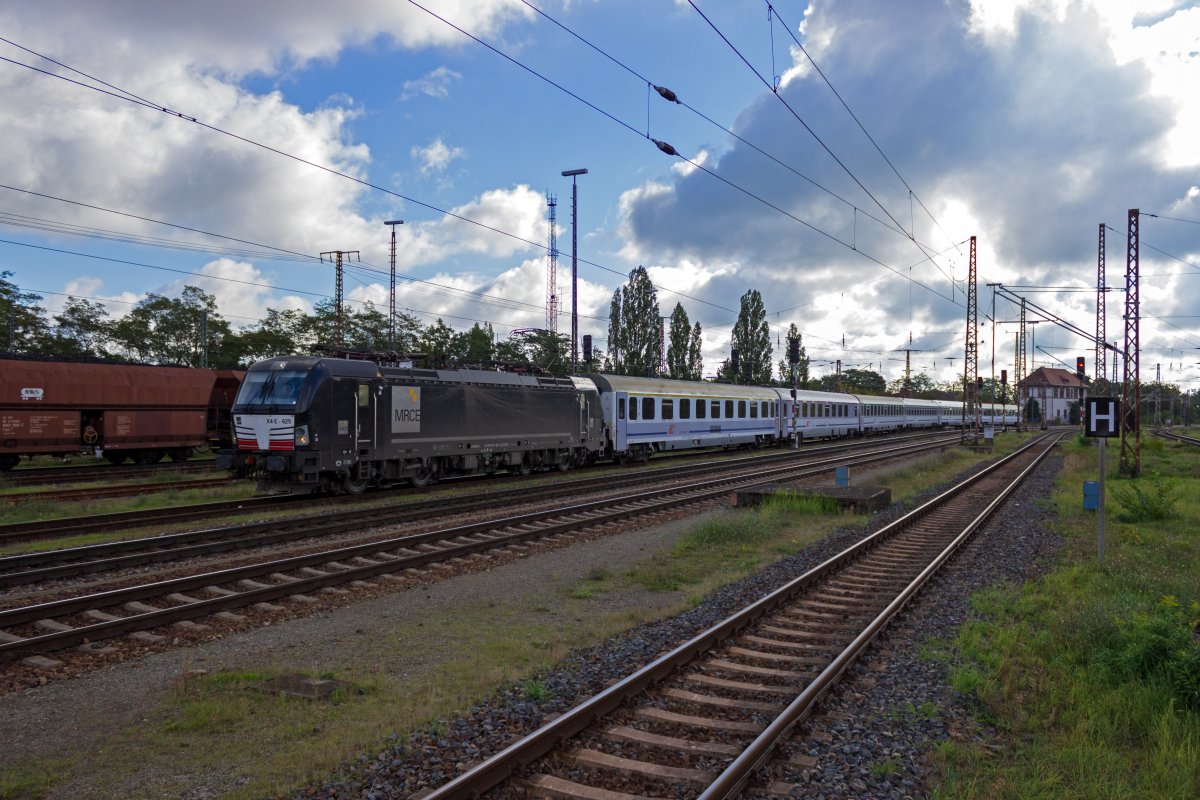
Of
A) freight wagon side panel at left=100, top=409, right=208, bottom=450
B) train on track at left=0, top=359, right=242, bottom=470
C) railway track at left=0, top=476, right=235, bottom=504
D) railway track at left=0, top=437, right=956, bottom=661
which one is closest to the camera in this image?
railway track at left=0, top=437, right=956, bottom=661

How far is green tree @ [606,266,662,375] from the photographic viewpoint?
65500 millimetres

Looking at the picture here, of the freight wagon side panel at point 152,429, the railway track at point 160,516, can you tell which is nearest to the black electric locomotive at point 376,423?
the railway track at point 160,516

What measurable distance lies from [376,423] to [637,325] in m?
48.4

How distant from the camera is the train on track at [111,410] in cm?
2386

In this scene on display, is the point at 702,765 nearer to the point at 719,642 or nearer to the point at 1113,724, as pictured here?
the point at 719,642

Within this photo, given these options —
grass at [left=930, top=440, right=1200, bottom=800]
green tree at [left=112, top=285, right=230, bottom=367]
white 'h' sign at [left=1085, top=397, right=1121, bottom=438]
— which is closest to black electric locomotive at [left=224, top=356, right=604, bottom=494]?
grass at [left=930, top=440, right=1200, bottom=800]

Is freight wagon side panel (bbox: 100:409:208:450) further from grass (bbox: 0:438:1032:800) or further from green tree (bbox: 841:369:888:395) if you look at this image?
green tree (bbox: 841:369:888:395)

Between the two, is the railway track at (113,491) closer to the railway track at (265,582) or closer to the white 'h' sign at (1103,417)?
the railway track at (265,582)

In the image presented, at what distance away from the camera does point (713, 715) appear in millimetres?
5902

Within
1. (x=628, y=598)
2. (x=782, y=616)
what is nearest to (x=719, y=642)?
(x=782, y=616)

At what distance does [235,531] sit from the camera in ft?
45.4

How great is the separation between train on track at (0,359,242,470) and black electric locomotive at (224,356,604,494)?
10.4 m

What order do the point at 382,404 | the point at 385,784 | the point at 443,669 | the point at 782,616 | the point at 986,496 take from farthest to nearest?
1. the point at 986,496
2. the point at 382,404
3. the point at 782,616
4. the point at 443,669
5. the point at 385,784

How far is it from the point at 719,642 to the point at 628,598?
2480 millimetres
